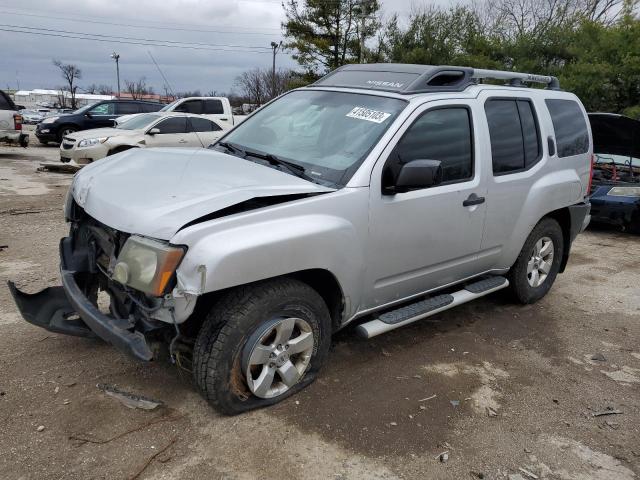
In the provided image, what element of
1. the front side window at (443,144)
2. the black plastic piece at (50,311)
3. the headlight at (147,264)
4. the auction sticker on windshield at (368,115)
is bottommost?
the black plastic piece at (50,311)

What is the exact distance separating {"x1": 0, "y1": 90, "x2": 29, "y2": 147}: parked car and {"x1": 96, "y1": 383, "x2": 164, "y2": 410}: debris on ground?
1242 centimetres

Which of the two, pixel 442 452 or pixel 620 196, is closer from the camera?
pixel 442 452

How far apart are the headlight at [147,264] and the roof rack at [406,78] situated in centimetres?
200

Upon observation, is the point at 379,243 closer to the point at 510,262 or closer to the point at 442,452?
the point at 442,452

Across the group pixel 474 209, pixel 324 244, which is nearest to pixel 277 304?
pixel 324 244

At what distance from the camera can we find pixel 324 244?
2.87 meters

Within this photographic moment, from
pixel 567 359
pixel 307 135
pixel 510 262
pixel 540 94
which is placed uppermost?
pixel 540 94

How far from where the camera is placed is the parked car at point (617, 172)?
7.80 meters

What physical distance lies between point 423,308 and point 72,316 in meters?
2.37

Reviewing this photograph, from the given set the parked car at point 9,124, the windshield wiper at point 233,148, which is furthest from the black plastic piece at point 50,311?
the parked car at point 9,124

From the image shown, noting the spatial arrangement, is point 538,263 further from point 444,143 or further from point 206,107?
point 206,107

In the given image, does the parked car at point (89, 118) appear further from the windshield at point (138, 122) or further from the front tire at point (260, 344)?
the front tire at point (260, 344)

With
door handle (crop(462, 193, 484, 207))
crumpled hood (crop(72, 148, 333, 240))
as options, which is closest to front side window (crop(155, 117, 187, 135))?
crumpled hood (crop(72, 148, 333, 240))

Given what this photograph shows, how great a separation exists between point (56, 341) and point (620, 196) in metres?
7.77
